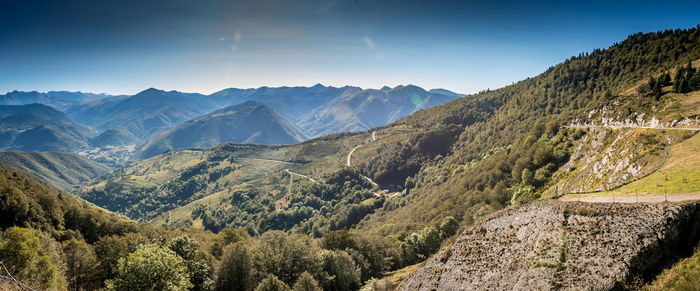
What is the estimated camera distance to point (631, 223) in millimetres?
24125

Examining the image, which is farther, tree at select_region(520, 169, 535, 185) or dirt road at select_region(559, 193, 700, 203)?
tree at select_region(520, 169, 535, 185)

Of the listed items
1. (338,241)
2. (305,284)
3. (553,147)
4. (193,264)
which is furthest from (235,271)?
(553,147)

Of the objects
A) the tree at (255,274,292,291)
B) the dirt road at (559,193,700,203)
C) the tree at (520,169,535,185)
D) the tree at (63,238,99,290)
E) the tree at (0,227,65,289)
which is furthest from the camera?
the tree at (520,169,535,185)

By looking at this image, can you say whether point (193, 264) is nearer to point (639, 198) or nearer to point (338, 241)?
point (338, 241)

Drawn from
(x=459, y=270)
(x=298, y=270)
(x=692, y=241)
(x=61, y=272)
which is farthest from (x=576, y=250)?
(x=61, y=272)

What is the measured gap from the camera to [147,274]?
3222cm

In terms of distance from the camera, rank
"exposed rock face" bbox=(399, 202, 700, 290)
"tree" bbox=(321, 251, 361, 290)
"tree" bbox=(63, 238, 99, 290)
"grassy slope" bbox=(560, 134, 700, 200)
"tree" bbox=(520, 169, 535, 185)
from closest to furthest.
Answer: "exposed rock face" bbox=(399, 202, 700, 290) < "grassy slope" bbox=(560, 134, 700, 200) < "tree" bbox=(63, 238, 99, 290) < "tree" bbox=(321, 251, 361, 290) < "tree" bbox=(520, 169, 535, 185)

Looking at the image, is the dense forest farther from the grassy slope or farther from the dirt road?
the grassy slope

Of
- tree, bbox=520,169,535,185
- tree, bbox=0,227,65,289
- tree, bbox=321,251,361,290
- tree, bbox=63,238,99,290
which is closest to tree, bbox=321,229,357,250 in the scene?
tree, bbox=321,251,361,290

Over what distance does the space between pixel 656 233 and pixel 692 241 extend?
2.00 m

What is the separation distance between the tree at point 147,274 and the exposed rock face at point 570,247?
31414 mm

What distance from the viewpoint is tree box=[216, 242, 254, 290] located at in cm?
Answer: 4725

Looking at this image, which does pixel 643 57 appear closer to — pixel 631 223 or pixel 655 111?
pixel 655 111

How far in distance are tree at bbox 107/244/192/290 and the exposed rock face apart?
31414mm
